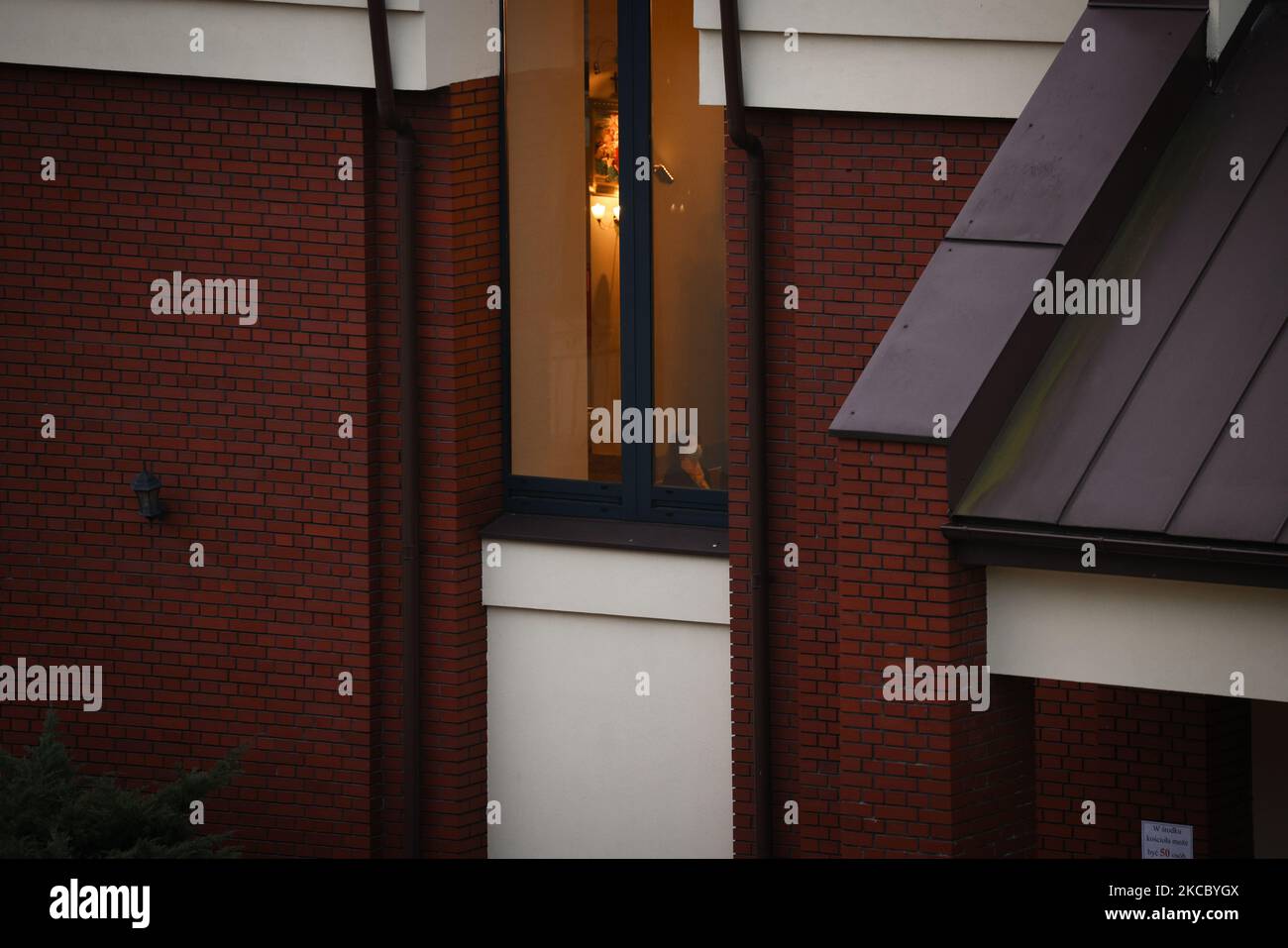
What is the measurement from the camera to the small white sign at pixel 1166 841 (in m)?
11.7

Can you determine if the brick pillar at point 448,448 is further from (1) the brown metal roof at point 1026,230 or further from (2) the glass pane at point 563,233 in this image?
(1) the brown metal roof at point 1026,230

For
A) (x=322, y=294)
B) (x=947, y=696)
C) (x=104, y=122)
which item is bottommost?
(x=947, y=696)

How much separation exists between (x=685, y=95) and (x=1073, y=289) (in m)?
3.86

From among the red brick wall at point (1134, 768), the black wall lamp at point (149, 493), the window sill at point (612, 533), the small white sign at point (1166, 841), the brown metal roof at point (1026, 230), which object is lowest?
the small white sign at point (1166, 841)

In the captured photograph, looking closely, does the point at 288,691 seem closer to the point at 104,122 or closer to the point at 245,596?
the point at 245,596

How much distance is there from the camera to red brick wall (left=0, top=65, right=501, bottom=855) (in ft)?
43.5

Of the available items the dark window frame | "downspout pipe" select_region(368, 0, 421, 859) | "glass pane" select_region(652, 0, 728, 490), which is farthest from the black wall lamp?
"glass pane" select_region(652, 0, 728, 490)

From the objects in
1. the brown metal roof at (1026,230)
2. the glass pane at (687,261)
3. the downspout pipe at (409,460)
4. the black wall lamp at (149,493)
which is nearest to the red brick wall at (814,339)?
the glass pane at (687,261)

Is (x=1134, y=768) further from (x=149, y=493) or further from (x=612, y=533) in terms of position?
(x=149, y=493)

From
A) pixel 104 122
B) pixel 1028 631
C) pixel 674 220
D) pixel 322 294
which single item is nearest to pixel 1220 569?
pixel 1028 631

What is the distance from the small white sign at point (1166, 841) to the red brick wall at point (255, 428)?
4184 millimetres

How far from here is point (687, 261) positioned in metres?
13.3

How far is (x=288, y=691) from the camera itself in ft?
44.3

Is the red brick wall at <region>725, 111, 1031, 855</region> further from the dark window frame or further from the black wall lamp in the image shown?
the black wall lamp
